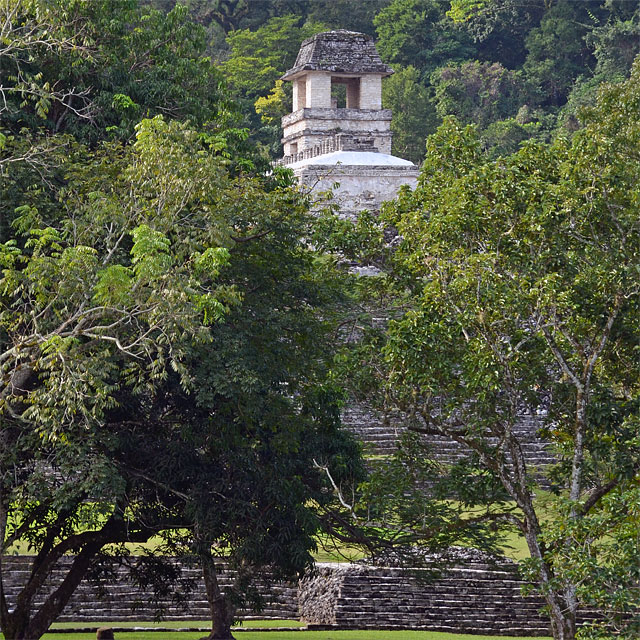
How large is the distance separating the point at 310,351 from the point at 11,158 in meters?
3.78

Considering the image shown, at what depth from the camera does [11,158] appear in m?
11.8

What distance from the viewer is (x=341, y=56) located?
111 feet

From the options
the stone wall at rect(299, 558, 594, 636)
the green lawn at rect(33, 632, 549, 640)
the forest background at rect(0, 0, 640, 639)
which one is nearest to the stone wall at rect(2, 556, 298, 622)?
the green lawn at rect(33, 632, 549, 640)

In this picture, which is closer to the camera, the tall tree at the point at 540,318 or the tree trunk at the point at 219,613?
the tall tree at the point at 540,318

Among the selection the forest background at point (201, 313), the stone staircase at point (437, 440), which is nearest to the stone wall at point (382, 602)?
the forest background at point (201, 313)

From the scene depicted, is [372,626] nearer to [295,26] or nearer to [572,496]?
[572,496]

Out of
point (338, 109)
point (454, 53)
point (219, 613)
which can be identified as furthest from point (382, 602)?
point (454, 53)

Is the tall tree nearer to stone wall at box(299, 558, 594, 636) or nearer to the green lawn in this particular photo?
the green lawn

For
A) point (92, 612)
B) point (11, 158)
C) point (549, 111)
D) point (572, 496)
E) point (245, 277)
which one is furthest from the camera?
point (549, 111)

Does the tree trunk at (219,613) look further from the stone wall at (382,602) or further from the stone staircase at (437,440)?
the stone staircase at (437,440)

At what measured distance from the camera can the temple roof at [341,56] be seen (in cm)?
3366

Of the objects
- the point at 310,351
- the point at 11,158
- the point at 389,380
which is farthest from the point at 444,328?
the point at 11,158

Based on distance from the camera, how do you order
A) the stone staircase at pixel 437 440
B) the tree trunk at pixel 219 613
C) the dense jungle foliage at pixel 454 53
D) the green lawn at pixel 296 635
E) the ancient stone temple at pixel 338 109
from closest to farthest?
the tree trunk at pixel 219 613
the green lawn at pixel 296 635
the stone staircase at pixel 437 440
the ancient stone temple at pixel 338 109
the dense jungle foliage at pixel 454 53

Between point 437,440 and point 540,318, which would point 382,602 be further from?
point 540,318
